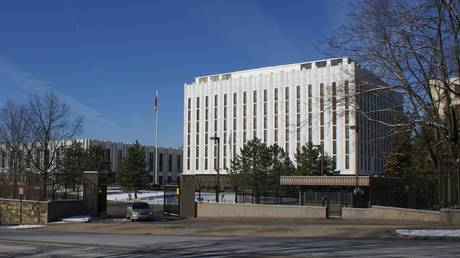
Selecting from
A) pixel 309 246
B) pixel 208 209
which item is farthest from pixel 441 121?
pixel 208 209

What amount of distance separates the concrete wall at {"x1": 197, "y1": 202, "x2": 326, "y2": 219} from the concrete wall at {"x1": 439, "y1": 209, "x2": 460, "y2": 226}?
43.5 ft

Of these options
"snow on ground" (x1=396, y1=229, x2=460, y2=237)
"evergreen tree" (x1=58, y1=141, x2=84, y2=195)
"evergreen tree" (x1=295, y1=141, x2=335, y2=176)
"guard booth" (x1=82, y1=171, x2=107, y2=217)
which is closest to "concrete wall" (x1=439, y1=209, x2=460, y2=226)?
"snow on ground" (x1=396, y1=229, x2=460, y2=237)

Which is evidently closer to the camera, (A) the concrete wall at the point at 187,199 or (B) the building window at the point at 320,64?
(A) the concrete wall at the point at 187,199

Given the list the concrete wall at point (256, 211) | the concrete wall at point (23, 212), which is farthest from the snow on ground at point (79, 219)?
the concrete wall at point (256, 211)

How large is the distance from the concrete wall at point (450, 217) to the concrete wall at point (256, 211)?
43.5 feet

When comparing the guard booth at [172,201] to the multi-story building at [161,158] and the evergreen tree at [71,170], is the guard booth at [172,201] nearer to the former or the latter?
the evergreen tree at [71,170]

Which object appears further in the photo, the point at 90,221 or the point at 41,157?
the point at 41,157

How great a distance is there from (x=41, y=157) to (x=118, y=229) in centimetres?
3244

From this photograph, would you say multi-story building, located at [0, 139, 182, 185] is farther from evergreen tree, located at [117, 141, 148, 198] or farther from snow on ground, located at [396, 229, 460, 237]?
snow on ground, located at [396, 229, 460, 237]

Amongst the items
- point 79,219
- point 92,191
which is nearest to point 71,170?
point 92,191

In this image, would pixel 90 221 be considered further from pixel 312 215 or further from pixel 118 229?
pixel 312 215

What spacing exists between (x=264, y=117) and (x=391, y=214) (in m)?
82.3

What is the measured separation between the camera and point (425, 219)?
104 ft

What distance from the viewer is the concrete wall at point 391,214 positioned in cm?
3166
